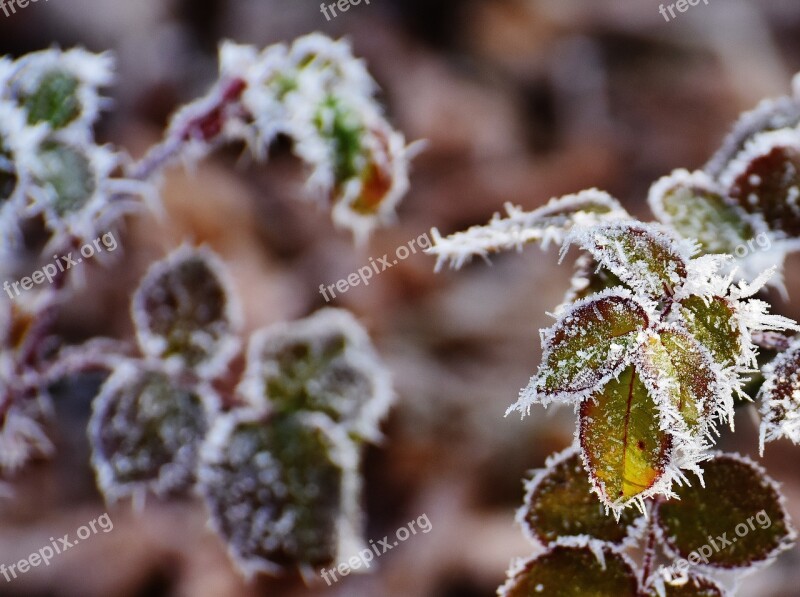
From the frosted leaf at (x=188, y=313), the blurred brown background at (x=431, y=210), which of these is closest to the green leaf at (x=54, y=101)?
the frosted leaf at (x=188, y=313)

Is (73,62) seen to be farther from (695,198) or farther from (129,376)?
(695,198)

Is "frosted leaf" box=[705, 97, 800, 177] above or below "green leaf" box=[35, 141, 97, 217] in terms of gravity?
below

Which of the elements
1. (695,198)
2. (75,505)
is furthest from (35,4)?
(695,198)

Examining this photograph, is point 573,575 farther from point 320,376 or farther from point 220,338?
point 220,338

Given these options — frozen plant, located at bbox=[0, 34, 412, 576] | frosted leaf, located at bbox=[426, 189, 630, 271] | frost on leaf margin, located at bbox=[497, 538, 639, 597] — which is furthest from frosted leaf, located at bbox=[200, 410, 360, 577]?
frosted leaf, located at bbox=[426, 189, 630, 271]

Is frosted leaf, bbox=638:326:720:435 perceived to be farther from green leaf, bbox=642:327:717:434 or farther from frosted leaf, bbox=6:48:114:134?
frosted leaf, bbox=6:48:114:134

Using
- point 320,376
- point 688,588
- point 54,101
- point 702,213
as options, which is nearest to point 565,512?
point 688,588

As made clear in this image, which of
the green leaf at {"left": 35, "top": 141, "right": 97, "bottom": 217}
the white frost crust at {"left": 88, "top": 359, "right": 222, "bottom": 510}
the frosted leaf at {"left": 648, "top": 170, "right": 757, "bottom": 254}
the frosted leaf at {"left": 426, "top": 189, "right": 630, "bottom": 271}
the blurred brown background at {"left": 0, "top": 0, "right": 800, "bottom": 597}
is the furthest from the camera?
the blurred brown background at {"left": 0, "top": 0, "right": 800, "bottom": 597}
